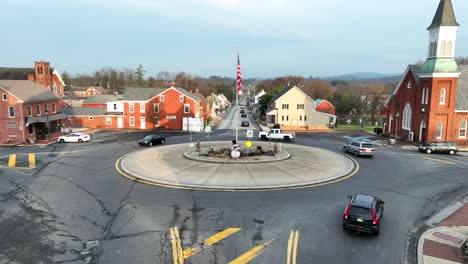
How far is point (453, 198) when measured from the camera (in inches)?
880

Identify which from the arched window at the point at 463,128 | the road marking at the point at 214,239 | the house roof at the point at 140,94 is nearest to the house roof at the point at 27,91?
the house roof at the point at 140,94

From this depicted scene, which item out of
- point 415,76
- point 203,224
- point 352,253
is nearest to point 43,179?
point 203,224

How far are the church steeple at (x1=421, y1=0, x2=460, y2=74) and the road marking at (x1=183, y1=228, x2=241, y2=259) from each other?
138 ft

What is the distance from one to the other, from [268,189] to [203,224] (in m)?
7.09

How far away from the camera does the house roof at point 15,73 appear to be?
282ft

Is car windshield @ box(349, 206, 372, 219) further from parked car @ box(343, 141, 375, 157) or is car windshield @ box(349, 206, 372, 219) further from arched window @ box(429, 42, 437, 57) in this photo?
arched window @ box(429, 42, 437, 57)

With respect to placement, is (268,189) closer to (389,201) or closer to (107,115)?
(389,201)

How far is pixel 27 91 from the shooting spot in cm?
5128

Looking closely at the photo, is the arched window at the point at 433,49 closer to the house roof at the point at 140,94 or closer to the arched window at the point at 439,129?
the arched window at the point at 439,129

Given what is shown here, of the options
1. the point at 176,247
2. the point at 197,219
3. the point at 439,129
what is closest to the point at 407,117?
the point at 439,129

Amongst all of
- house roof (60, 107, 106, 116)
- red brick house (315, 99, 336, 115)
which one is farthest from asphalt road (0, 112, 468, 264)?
red brick house (315, 99, 336, 115)

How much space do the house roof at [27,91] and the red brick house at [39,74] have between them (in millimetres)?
32753

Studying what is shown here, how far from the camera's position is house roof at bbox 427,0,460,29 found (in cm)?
4569

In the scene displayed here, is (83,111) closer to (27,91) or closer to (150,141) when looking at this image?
(27,91)
